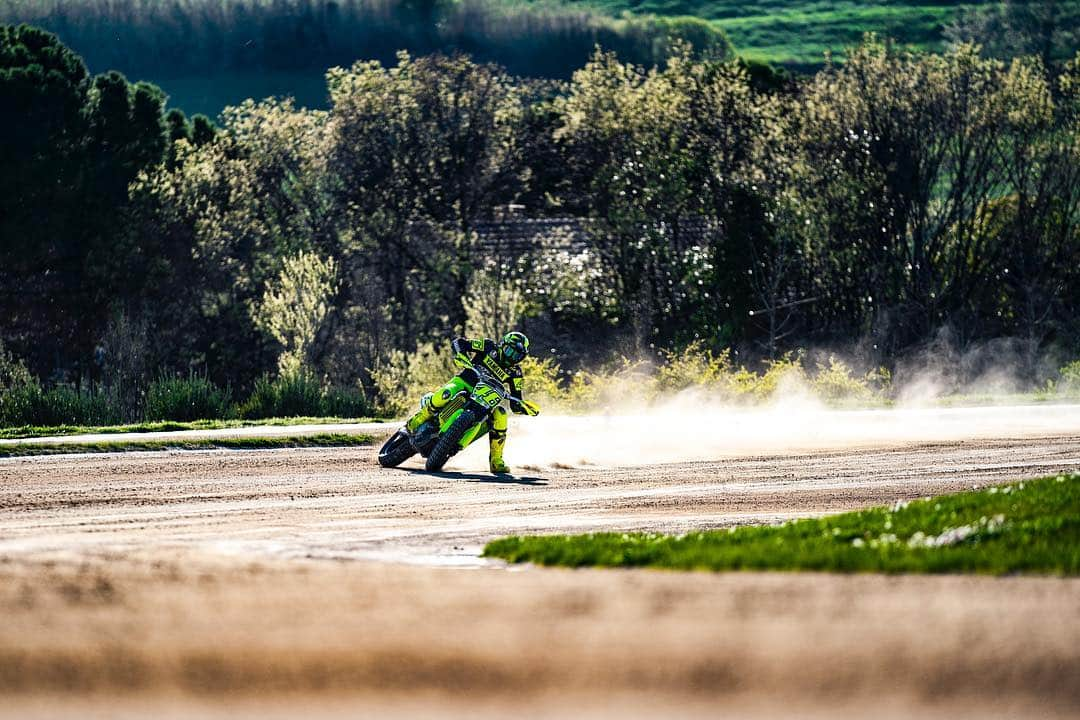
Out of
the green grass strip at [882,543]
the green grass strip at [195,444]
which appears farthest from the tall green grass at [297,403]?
the green grass strip at [882,543]

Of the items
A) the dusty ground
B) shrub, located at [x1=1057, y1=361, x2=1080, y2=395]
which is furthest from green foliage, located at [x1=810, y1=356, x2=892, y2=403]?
the dusty ground

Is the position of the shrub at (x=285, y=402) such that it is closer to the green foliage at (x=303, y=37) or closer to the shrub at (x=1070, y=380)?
the shrub at (x=1070, y=380)

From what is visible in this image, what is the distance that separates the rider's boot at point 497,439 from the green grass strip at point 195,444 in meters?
6.19

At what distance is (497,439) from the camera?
73.6 feet

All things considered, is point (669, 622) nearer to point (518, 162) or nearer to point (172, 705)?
point (172, 705)

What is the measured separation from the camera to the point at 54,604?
11.0 m

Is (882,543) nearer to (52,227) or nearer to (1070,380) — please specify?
(1070,380)

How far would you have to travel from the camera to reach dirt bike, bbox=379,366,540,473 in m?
22.2

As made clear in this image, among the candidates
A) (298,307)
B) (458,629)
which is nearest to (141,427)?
(298,307)

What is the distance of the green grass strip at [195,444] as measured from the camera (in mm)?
25500

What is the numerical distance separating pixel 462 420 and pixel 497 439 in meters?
0.61

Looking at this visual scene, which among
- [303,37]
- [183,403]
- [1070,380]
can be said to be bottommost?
[1070,380]

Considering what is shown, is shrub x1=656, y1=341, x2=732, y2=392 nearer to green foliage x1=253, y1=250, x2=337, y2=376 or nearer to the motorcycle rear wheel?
green foliage x1=253, y1=250, x2=337, y2=376

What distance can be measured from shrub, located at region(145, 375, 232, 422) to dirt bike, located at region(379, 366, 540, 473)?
1249cm
